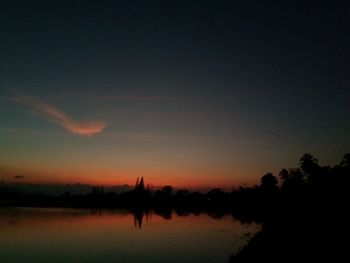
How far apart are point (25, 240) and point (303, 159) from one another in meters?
70.9

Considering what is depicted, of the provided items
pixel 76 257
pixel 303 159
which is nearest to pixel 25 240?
pixel 76 257

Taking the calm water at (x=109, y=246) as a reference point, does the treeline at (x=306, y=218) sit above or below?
above

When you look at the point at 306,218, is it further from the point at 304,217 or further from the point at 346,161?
the point at 346,161

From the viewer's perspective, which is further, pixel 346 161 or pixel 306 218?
pixel 346 161

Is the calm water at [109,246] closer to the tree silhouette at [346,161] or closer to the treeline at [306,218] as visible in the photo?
the treeline at [306,218]

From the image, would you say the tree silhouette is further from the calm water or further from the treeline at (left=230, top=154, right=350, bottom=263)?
the calm water

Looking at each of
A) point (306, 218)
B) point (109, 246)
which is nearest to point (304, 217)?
point (306, 218)

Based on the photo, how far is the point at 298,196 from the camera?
99.3m

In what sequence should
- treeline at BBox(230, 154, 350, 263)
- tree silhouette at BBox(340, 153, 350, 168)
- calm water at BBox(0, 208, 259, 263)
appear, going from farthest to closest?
tree silhouette at BBox(340, 153, 350, 168), calm water at BBox(0, 208, 259, 263), treeline at BBox(230, 154, 350, 263)

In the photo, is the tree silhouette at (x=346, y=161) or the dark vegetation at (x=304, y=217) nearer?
the dark vegetation at (x=304, y=217)

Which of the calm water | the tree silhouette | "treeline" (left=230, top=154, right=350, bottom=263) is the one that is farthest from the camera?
the tree silhouette

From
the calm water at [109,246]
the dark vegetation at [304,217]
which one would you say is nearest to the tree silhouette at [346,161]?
the dark vegetation at [304,217]

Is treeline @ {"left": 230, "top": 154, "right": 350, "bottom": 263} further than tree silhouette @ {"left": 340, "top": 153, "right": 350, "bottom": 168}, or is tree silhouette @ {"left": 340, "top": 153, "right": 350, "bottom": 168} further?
tree silhouette @ {"left": 340, "top": 153, "right": 350, "bottom": 168}

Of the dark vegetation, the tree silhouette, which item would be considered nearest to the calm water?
the dark vegetation
